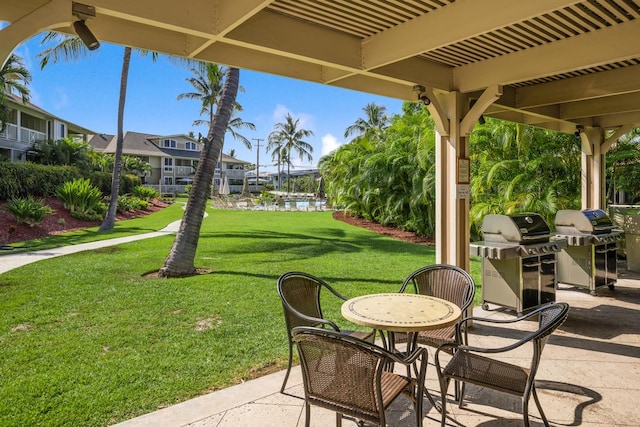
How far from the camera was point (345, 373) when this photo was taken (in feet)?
6.88

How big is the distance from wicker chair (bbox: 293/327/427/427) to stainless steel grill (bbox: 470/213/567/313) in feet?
10.4

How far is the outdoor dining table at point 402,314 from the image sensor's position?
2482 mm

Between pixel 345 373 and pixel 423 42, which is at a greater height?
pixel 423 42

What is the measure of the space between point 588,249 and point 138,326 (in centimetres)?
628

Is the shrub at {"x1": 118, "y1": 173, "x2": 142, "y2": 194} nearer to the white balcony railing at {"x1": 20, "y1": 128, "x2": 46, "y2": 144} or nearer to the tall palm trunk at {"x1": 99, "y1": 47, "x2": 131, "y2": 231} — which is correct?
the white balcony railing at {"x1": 20, "y1": 128, "x2": 46, "y2": 144}

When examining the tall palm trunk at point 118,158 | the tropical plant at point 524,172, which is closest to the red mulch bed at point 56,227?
the tall palm trunk at point 118,158

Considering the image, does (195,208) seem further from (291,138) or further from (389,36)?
(291,138)

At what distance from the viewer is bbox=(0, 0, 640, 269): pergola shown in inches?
115

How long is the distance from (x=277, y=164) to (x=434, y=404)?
172 ft

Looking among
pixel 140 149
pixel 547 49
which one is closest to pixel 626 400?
pixel 547 49

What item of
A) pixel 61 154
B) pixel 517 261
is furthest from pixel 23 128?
pixel 517 261

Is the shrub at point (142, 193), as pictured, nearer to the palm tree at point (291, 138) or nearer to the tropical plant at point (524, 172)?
the tropical plant at point (524, 172)

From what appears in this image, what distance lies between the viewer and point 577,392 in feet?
10.5

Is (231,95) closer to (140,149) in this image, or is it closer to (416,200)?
(416,200)
